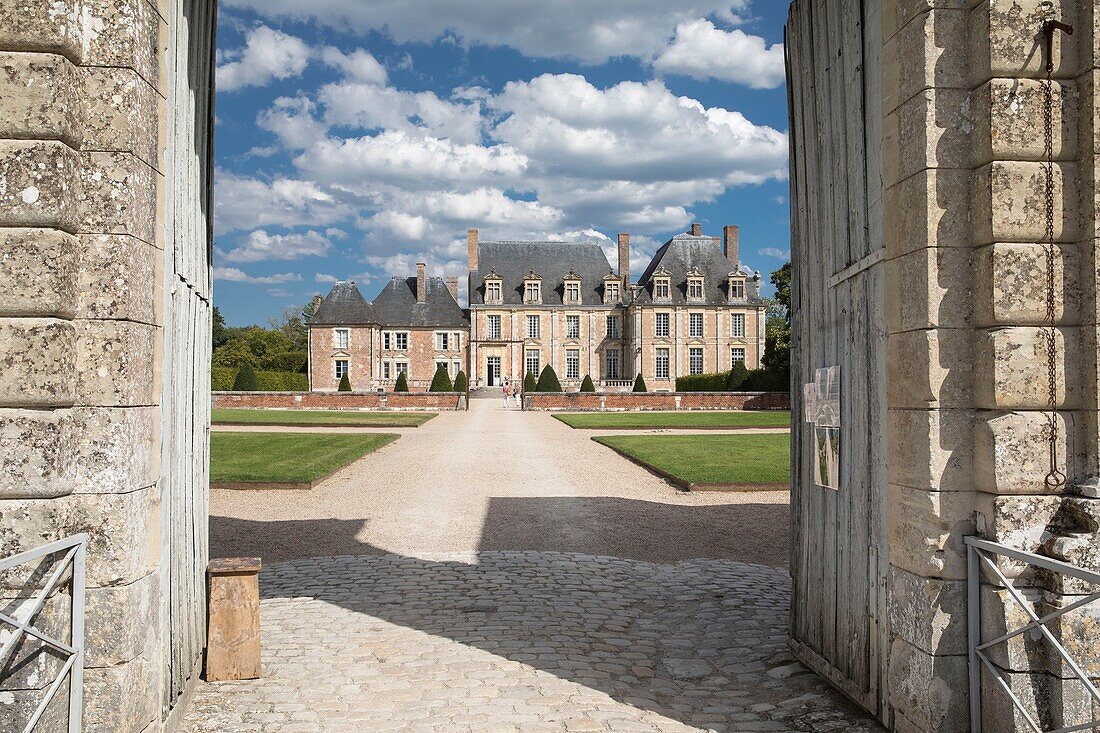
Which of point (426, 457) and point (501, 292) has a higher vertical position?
point (501, 292)

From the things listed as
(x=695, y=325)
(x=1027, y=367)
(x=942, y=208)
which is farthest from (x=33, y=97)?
(x=695, y=325)

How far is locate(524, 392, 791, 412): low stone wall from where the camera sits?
3200cm

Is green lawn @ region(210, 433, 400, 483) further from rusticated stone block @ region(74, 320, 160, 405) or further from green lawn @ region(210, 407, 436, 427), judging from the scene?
rusticated stone block @ region(74, 320, 160, 405)

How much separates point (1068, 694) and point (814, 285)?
2.36 m

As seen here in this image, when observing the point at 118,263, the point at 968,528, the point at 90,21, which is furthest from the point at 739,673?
the point at 90,21

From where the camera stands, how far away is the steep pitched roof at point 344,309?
52.2 m

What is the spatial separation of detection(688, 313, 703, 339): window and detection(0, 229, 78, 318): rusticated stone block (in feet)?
165

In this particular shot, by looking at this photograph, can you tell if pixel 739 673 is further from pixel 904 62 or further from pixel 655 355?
pixel 655 355

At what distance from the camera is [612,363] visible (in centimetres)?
5531

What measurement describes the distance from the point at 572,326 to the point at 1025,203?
51.5 meters

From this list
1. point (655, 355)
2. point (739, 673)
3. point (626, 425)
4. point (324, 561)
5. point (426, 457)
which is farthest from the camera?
point (655, 355)

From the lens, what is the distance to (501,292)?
54344mm

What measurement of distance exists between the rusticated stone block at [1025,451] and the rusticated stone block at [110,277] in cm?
346

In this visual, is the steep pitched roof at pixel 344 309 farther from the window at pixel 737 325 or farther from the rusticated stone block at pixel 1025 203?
the rusticated stone block at pixel 1025 203
